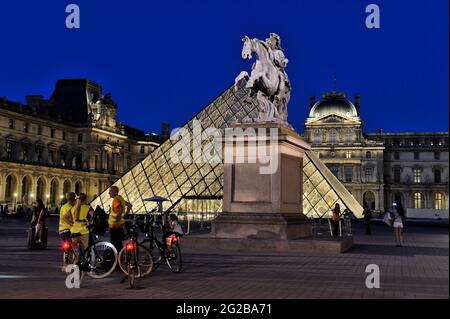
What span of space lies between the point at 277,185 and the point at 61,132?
6039cm

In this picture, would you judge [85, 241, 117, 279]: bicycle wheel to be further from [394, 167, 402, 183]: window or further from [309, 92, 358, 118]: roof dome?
[394, 167, 402, 183]: window

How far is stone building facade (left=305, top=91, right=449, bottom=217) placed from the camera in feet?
267

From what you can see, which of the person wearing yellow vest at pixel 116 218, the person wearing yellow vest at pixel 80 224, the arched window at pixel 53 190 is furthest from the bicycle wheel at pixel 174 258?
the arched window at pixel 53 190

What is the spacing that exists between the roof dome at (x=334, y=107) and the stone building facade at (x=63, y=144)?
2548cm

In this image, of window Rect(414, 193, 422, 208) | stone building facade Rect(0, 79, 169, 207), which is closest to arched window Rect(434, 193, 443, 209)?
window Rect(414, 193, 422, 208)

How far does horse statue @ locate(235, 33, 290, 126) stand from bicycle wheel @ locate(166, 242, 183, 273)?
4.48 meters

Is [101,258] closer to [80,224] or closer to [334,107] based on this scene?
[80,224]

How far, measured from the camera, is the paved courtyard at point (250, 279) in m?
6.23

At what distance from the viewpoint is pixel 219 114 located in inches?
1195

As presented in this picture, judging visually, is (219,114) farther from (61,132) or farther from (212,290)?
(61,132)

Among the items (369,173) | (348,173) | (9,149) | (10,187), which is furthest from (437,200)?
(9,149)

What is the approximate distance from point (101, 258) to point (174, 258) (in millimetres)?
1140

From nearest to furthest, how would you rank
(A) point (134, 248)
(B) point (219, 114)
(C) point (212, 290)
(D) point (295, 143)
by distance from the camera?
1. (C) point (212, 290)
2. (A) point (134, 248)
3. (D) point (295, 143)
4. (B) point (219, 114)
